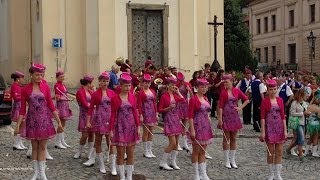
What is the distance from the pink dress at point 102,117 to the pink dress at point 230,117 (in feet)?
8.29

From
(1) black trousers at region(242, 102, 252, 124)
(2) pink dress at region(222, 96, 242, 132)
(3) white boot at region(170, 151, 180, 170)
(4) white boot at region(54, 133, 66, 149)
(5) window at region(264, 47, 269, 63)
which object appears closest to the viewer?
(3) white boot at region(170, 151, 180, 170)

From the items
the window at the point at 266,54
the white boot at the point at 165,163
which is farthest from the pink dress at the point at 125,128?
the window at the point at 266,54

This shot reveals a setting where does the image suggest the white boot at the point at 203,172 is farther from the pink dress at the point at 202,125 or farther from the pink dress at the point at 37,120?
the pink dress at the point at 37,120

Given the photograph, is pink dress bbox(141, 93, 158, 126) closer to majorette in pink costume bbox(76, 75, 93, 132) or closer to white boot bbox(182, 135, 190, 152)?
majorette in pink costume bbox(76, 75, 93, 132)

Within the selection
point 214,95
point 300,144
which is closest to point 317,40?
point 214,95

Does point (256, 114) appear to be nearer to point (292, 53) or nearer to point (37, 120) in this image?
point (37, 120)

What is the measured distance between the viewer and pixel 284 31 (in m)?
68.4

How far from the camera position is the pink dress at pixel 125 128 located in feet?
33.3

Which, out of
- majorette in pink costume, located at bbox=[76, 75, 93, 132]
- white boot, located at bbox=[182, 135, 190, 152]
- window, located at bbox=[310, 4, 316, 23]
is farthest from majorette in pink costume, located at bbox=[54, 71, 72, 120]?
window, located at bbox=[310, 4, 316, 23]

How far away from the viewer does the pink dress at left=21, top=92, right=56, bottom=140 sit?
1022 centimetres

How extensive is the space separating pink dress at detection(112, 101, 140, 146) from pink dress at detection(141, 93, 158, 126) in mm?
2698

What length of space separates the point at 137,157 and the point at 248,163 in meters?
2.42

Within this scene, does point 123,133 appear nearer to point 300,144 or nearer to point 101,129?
point 101,129

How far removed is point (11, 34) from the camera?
3509 centimetres
